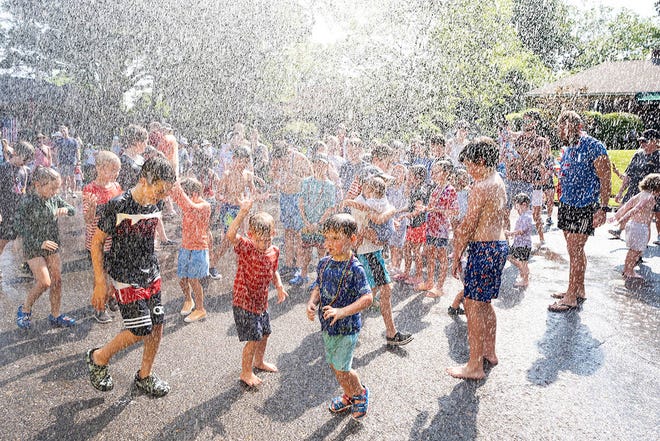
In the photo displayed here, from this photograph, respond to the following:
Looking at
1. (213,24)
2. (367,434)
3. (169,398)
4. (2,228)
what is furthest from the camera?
(213,24)

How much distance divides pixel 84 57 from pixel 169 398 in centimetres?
3142

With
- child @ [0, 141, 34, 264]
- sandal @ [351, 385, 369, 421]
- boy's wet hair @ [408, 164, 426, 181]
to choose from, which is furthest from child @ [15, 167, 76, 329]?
boy's wet hair @ [408, 164, 426, 181]

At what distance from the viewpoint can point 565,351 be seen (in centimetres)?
456

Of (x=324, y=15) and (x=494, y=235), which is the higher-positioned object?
(x=324, y=15)

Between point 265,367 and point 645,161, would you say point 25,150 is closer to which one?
point 265,367

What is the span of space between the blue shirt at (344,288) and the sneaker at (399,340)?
57.0 inches

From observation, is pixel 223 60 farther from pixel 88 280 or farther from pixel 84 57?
pixel 88 280

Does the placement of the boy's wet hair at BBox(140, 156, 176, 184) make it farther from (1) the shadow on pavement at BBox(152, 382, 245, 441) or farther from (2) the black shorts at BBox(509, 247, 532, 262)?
(2) the black shorts at BBox(509, 247, 532, 262)

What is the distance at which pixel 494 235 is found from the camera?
3875 millimetres

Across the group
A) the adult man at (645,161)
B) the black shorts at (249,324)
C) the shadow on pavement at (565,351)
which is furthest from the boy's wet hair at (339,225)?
the adult man at (645,161)

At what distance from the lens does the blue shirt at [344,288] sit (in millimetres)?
3207

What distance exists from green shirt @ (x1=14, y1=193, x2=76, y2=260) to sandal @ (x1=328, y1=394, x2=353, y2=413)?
10.9 feet

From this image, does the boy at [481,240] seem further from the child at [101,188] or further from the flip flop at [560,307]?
the child at [101,188]

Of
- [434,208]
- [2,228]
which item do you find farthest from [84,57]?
[434,208]
